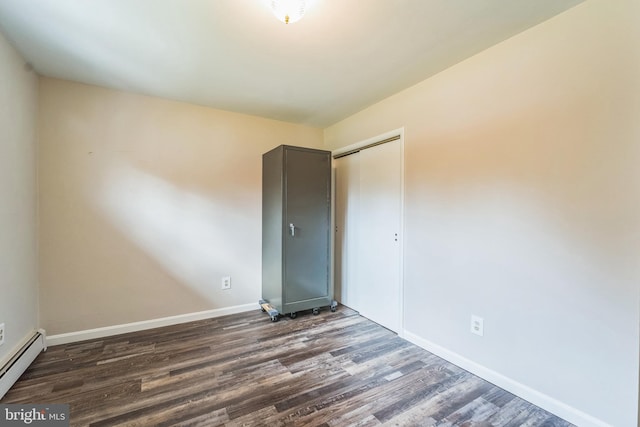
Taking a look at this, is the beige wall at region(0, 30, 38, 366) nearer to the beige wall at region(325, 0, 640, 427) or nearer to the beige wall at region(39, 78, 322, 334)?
the beige wall at region(39, 78, 322, 334)

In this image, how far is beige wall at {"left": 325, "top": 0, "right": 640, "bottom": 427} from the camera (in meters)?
1.34

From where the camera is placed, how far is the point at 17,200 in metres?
1.94

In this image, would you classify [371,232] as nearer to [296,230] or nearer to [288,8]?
[296,230]

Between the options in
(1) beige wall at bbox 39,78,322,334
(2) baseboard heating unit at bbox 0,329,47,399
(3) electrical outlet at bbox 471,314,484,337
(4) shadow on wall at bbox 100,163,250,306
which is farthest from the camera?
(4) shadow on wall at bbox 100,163,250,306

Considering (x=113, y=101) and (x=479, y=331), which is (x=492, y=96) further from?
(x=113, y=101)

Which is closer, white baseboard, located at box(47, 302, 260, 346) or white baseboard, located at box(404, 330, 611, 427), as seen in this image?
white baseboard, located at box(404, 330, 611, 427)

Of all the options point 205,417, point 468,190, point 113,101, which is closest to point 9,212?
point 113,101

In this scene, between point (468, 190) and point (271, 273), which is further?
point (271, 273)

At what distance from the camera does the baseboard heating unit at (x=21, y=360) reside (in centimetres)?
168

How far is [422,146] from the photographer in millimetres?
2330

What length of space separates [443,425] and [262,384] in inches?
44.3

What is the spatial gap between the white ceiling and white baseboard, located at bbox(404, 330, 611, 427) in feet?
7.37

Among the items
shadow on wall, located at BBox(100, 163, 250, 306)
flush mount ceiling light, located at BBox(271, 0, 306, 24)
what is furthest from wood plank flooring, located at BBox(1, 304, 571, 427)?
flush mount ceiling light, located at BBox(271, 0, 306, 24)

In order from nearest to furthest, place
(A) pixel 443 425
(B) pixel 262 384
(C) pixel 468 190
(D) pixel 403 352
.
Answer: (A) pixel 443 425, (B) pixel 262 384, (C) pixel 468 190, (D) pixel 403 352
